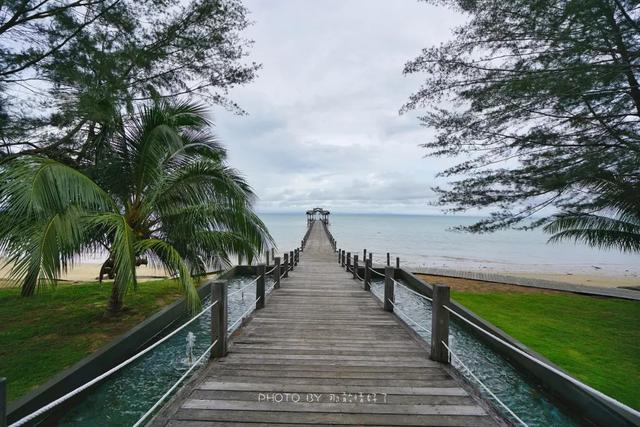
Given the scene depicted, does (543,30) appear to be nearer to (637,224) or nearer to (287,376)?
(637,224)

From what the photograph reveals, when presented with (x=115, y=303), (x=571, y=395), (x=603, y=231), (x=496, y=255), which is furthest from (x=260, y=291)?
(x=496, y=255)

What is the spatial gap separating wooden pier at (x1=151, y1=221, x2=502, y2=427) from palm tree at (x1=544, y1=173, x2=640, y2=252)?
508 cm

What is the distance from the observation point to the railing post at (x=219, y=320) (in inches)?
140

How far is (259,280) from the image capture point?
5.76 meters

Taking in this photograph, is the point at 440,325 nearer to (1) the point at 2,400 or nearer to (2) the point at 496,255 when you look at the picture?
(1) the point at 2,400

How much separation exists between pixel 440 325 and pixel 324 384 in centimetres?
157

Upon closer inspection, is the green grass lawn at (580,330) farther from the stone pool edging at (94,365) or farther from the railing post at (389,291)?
the stone pool edging at (94,365)

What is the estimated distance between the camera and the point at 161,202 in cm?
534

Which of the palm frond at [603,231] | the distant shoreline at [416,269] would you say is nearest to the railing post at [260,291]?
the palm frond at [603,231]

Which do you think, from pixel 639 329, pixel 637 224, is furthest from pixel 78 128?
pixel 637 224

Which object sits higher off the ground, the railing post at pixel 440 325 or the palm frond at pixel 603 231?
the palm frond at pixel 603 231

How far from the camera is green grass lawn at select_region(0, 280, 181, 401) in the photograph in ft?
13.5

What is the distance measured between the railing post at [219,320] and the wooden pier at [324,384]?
0.40 ft

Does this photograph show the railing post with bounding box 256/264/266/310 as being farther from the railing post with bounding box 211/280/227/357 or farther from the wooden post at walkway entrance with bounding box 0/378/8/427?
the wooden post at walkway entrance with bounding box 0/378/8/427
